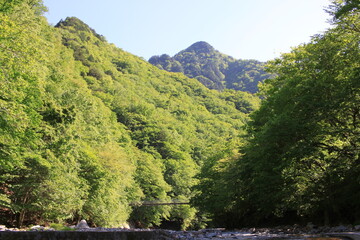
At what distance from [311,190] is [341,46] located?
9.02 metres

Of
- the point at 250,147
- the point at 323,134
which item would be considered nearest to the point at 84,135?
the point at 250,147

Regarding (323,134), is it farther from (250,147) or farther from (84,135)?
(84,135)

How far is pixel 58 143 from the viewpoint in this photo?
24266 millimetres

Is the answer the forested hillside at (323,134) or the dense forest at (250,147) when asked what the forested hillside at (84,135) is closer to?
the dense forest at (250,147)

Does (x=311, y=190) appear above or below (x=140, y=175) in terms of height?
above

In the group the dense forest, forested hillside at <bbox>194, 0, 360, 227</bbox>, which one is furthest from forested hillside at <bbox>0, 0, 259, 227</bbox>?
forested hillside at <bbox>194, 0, 360, 227</bbox>

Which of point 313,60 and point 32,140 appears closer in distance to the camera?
point 32,140

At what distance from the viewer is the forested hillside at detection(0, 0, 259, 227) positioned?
19.0 meters

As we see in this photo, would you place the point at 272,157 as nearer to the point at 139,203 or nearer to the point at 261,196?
the point at 261,196

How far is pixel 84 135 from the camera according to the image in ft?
129

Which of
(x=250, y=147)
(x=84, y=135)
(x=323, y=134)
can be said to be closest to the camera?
(x=323, y=134)

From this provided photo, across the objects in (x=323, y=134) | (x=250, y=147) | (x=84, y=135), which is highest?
(x=323, y=134)

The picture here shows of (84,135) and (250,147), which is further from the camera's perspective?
(84,135)

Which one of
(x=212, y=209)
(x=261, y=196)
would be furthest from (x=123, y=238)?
(x=212, y=209)
